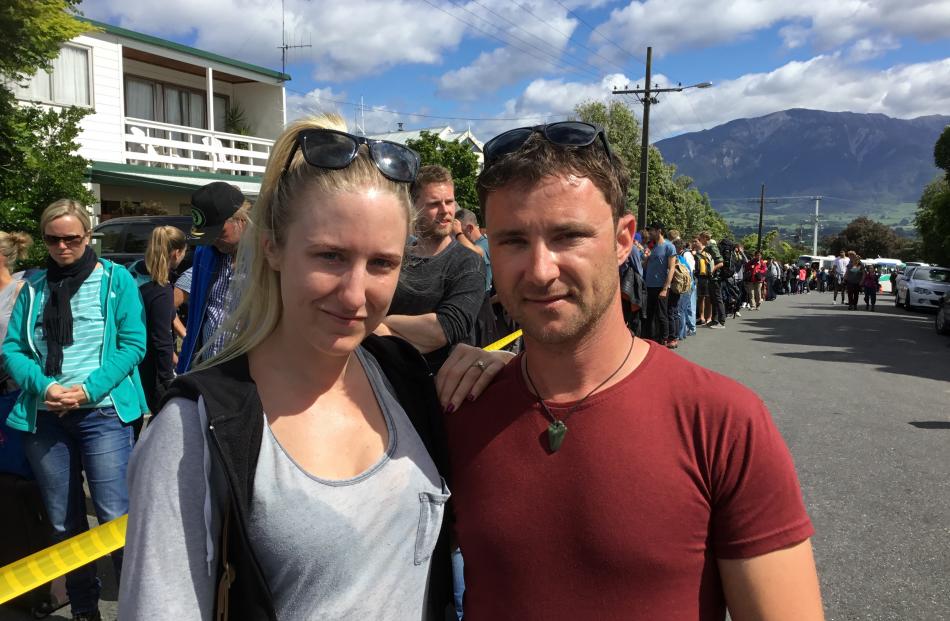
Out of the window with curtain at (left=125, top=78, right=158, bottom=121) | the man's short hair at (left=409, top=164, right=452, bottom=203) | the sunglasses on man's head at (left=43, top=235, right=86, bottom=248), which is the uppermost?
the window with curtain at (left=125, top=78, right=158, bottom=121)

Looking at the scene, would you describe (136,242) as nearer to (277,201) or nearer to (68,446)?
(68,446)

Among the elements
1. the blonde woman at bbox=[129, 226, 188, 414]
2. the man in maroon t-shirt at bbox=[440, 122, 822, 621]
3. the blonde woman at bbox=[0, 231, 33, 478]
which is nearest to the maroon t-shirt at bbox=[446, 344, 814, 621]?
the man in maroon t-shirt at bbox=[440, 122, 822, 621]

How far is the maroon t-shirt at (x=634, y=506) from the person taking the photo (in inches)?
58.9

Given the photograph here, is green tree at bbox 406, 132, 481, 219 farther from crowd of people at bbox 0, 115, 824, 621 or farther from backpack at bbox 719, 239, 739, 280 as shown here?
crowd of people at bbox 0, 115, 824, 621

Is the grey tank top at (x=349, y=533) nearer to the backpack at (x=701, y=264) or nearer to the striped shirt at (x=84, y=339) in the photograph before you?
the striped shirt at (x=84, y=339)

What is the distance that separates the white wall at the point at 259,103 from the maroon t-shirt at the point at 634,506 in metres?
25.2

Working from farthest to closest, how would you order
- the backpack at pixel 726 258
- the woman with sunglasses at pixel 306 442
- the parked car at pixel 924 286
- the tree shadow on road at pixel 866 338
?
the parked car at pixel 924 286 → the backpack at pixel 726 258 → the tree shadow on road at pixel 866 338 → the woman with sunglasses at pixel 306 442

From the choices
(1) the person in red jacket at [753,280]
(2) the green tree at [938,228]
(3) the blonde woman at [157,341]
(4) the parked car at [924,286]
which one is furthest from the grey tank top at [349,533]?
(4) the parked car at [924,286]

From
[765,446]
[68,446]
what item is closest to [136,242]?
[68,446]

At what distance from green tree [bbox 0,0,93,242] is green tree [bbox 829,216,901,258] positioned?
343 ft

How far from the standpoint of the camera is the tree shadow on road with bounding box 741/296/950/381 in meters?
12.9

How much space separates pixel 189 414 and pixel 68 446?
10.1 ft

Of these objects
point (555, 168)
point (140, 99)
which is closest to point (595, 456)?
point (555, 168)

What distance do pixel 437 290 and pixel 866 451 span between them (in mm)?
5483
